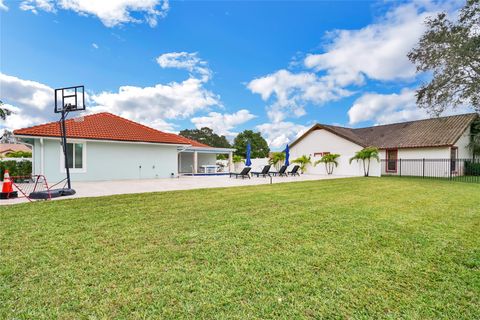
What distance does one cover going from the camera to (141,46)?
1739cm

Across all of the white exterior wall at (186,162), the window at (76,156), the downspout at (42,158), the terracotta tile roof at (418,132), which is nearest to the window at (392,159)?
the terracotta tile roof at (418,132)

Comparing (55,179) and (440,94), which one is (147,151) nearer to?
(55,179)

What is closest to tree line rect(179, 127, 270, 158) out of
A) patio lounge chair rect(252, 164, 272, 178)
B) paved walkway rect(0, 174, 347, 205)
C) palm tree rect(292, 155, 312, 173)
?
palm tree rect(292, 155, 312, 173)

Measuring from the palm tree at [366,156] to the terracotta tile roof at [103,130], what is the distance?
593 inches

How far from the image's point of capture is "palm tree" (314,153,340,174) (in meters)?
23.0

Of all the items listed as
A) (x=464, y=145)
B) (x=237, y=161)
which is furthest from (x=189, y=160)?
(x=464, y=145)

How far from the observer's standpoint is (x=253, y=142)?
5409 cm

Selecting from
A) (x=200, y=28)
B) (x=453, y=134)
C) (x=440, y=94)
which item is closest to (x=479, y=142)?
(x=453, y=134)

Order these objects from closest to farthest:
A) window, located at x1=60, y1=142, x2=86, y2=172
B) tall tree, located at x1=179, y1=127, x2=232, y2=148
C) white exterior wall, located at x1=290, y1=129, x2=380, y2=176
Answer: 1. window, located at x1=60, y1=142, x2=86, y2=172
2. white exterior wall, located at x1=290, y1=129, x2=380, y2=176
3. tall tree, located at x1=179, y1=127, x2=232, y2=148

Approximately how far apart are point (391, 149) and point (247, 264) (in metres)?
25.2

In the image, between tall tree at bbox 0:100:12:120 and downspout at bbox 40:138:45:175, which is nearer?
downspout at bbox 40:138:45:175

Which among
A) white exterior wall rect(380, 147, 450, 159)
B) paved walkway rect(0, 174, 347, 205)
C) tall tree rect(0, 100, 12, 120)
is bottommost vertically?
paved walkway rect(0, 174, 347, 205)

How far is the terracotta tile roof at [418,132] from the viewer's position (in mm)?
20391

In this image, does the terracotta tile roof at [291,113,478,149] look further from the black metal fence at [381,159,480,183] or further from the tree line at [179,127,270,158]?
the tree line at [179,127,270,158]
